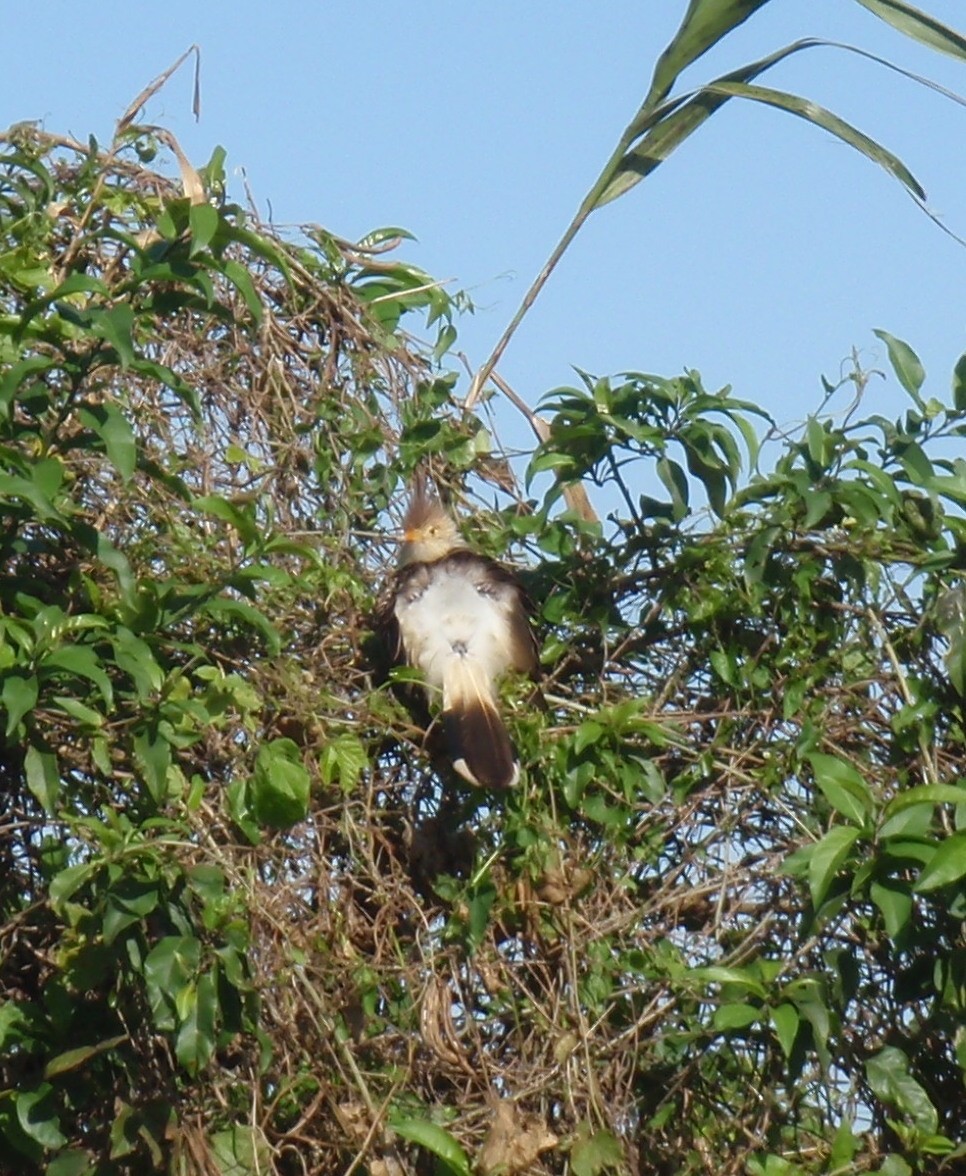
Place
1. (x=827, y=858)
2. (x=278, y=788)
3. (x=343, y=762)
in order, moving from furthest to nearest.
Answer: (x=343, y=762) < (x=278, y=788) < (x=827, y=858)

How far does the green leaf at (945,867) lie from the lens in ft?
9.31

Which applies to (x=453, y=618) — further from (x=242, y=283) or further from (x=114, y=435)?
(x=114, y=435)

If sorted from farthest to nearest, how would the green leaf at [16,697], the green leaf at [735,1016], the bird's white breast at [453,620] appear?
the bird's white breast at [453,620], the green leaf at [735,1016], the green leaf at [16,697]

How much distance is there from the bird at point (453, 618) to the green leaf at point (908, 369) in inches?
38.8

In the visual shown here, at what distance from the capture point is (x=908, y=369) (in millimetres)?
3525

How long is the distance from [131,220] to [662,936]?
1.90 meters

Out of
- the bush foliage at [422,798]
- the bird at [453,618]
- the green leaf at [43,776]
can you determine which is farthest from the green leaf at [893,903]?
the green leaf at [43,776]

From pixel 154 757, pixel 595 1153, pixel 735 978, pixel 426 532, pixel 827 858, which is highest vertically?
pixel 426 532

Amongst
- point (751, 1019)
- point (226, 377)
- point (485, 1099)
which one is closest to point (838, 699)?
point (751, 1019)

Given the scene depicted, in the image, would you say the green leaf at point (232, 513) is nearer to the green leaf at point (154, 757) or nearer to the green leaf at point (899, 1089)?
the green leaf at point (154, 757)

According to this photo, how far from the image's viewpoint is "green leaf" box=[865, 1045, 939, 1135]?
3158mm

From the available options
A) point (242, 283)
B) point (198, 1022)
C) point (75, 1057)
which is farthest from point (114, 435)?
point (75, 1057)

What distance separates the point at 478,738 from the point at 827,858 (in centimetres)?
87

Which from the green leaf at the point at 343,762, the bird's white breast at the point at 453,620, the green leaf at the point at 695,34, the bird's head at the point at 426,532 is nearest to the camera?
the green leaf at the point at 343,762
